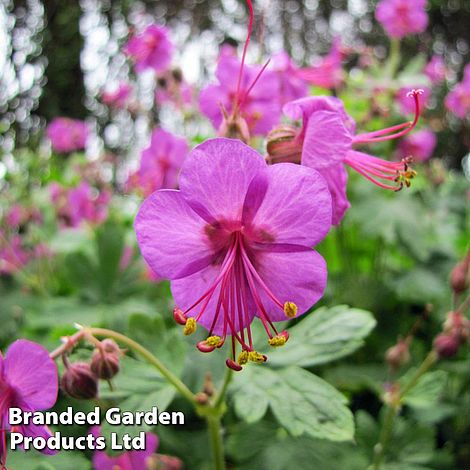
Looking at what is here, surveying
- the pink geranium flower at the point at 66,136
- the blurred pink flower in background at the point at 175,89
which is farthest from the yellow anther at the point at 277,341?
the pink geranium flower at the point at 66,136

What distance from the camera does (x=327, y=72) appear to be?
5.35 feet

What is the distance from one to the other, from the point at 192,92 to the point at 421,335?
1.05 m

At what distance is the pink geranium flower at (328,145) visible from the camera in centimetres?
74

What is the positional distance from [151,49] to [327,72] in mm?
548

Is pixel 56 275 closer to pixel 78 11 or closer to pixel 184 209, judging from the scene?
pixel 184 209

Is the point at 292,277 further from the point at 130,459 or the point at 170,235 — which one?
the point at 130,459

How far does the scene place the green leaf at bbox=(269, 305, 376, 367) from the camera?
3.04ft

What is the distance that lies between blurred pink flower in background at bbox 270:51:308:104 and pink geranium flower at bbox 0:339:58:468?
900 millimetres

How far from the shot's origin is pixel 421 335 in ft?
5.63

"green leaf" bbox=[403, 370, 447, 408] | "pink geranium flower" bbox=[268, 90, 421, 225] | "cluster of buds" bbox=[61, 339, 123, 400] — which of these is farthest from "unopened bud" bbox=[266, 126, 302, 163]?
→ "green leaf" bbox=[403, 370, 447, 408]

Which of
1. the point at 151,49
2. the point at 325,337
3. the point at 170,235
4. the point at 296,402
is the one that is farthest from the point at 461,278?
the point at 151,49

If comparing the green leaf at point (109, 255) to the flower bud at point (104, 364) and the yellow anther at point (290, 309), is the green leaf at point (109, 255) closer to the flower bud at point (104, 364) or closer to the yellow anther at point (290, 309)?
the flower bud at point (104, 364)

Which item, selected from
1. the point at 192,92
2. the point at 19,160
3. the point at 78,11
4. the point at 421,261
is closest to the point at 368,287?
the point at 421,261

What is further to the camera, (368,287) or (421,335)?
(421,335)
